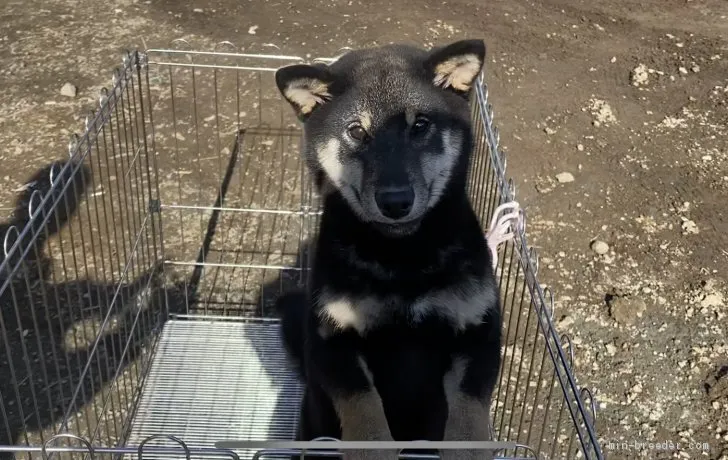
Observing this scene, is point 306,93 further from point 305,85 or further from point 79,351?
point 79,351

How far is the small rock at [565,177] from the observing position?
16.3 feet

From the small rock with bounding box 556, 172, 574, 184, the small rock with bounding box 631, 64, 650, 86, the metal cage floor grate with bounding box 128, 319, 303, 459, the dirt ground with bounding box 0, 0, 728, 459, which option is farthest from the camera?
the small rock with bounding box 631, 64, 650, 86

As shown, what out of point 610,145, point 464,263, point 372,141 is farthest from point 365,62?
point 610,145

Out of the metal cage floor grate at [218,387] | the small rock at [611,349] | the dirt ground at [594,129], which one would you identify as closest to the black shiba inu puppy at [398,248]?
the metal cage floor grate at [218,387]

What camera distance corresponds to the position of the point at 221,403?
3334 mm

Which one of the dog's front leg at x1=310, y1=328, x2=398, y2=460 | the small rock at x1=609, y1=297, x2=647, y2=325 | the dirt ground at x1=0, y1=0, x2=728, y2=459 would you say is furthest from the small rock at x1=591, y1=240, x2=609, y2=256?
the dog's front leg at x1=310, y1=328, x2=398, y2=460

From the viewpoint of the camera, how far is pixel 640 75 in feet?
20.1

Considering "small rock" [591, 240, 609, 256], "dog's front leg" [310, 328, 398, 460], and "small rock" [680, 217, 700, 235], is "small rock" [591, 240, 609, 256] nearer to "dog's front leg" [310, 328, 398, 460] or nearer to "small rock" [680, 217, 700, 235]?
"small rock" [680, 217, 700, 235]

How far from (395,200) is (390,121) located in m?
0.32

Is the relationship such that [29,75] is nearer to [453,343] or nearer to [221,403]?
[221,403]

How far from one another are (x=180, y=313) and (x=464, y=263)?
77.9 inches

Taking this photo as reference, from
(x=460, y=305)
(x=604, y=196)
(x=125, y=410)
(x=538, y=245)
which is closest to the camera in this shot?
(x=460, y=305)

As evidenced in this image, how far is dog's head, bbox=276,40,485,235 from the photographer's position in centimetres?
233

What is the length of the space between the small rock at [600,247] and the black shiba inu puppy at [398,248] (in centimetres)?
204
